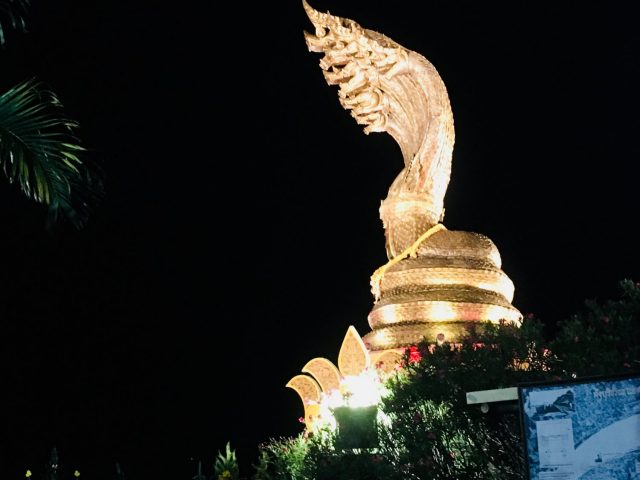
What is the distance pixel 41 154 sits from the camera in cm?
488

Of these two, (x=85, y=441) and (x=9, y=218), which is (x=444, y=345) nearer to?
(x=9, y=218)

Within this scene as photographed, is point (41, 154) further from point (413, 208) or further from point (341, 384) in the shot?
point (413, 208)

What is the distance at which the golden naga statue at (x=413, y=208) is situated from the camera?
11.6 m

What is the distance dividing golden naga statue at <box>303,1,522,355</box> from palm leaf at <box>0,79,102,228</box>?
6945 millimetres

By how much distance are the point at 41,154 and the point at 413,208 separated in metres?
8.33

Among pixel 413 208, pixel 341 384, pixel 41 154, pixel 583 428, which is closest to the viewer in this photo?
pixel 583 428

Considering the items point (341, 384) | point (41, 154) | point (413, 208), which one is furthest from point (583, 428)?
point (413, 208)

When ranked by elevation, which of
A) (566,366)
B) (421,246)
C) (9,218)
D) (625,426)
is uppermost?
(421,246)

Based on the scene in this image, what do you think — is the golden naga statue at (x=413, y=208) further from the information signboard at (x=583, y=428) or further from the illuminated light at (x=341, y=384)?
the information signboard at (x=583, y=428)

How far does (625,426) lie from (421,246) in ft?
25.2

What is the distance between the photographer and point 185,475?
635 inches

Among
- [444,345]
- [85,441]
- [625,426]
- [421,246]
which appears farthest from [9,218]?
[85,441]

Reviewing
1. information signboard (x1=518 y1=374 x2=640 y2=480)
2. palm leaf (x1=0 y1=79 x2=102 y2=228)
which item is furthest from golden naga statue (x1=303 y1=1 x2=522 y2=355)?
palm leaf (x1=0 y1=79 x2=102 y2=228)

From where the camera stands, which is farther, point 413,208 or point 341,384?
point 413,208
